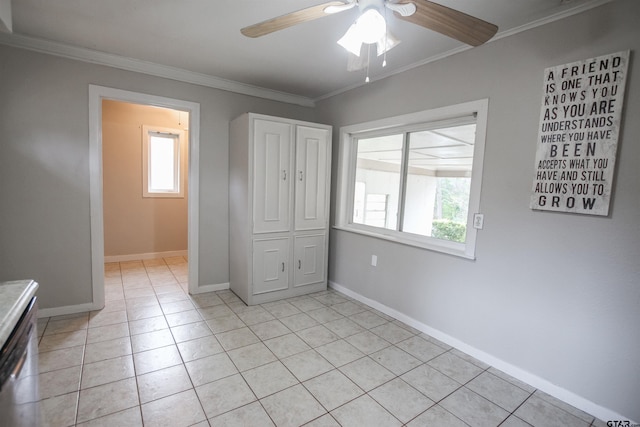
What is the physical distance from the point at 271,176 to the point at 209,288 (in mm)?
1558

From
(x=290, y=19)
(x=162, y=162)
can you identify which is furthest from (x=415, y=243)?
(x=162, y=162)

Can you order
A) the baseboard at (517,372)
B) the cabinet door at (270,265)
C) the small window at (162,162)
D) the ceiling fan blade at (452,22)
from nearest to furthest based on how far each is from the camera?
1. the ceiling fan blade at (452,22)
2. the baseboard at (517,372)
3. the cabinet door at (270,265)
4. the small window at (162,162)

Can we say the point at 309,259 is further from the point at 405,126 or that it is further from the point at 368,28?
the point at 368,28

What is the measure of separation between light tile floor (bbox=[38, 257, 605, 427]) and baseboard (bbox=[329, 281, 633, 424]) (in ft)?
0.15

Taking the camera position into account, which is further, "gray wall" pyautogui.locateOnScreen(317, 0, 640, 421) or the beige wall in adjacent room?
the beige wall in adjacent room

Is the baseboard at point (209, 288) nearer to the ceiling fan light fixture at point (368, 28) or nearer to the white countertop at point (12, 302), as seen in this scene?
the white countertop at point (12, 302)

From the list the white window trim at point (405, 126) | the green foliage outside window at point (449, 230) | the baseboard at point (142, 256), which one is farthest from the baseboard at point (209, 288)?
the green foliage outside window at point (449, 230)

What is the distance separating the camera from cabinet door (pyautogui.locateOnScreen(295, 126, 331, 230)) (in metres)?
3.34

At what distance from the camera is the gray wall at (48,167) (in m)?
2.51

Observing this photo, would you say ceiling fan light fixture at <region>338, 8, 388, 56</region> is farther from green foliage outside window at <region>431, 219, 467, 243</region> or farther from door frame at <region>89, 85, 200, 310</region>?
door frame at <region>89, 85, 200, 310</region>

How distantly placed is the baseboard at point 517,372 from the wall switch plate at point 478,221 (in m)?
0.97

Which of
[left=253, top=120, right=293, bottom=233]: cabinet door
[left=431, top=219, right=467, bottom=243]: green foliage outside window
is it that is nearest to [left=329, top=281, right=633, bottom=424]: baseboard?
[left=431, top=219, right=467, bottom=243]: green foliage outside window

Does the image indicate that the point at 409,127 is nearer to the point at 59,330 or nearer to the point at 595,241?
the point at 595,241

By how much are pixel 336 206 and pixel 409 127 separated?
1.29m
